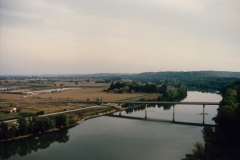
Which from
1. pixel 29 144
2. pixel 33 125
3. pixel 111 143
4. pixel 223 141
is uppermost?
pixel 33 125

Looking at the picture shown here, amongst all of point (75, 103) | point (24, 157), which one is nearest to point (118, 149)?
point (24, 157)

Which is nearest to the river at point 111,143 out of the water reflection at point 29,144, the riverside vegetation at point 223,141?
the water reflection at point 29,144

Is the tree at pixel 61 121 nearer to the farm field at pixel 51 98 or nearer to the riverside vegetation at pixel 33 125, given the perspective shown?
the riverside vegetation at pixel 33 125

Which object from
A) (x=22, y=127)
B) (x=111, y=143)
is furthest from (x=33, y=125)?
(x=111, y=143)

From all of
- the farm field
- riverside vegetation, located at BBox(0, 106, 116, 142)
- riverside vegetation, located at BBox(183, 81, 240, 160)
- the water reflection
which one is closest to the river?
the water reflection

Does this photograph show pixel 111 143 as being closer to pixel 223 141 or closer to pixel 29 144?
pixel 29 144

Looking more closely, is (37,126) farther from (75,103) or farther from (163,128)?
(75,103)

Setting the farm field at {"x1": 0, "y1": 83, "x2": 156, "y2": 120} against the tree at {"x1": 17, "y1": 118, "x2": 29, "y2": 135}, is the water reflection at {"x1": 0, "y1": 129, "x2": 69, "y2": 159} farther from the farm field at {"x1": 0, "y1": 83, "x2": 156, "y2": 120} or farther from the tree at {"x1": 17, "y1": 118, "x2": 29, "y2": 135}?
the farm field at {"x1": 0, "y1": 83, "x2": 156, "y2": 120}

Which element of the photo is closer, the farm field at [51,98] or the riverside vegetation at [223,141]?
the riverside vegetation at [223,141]
